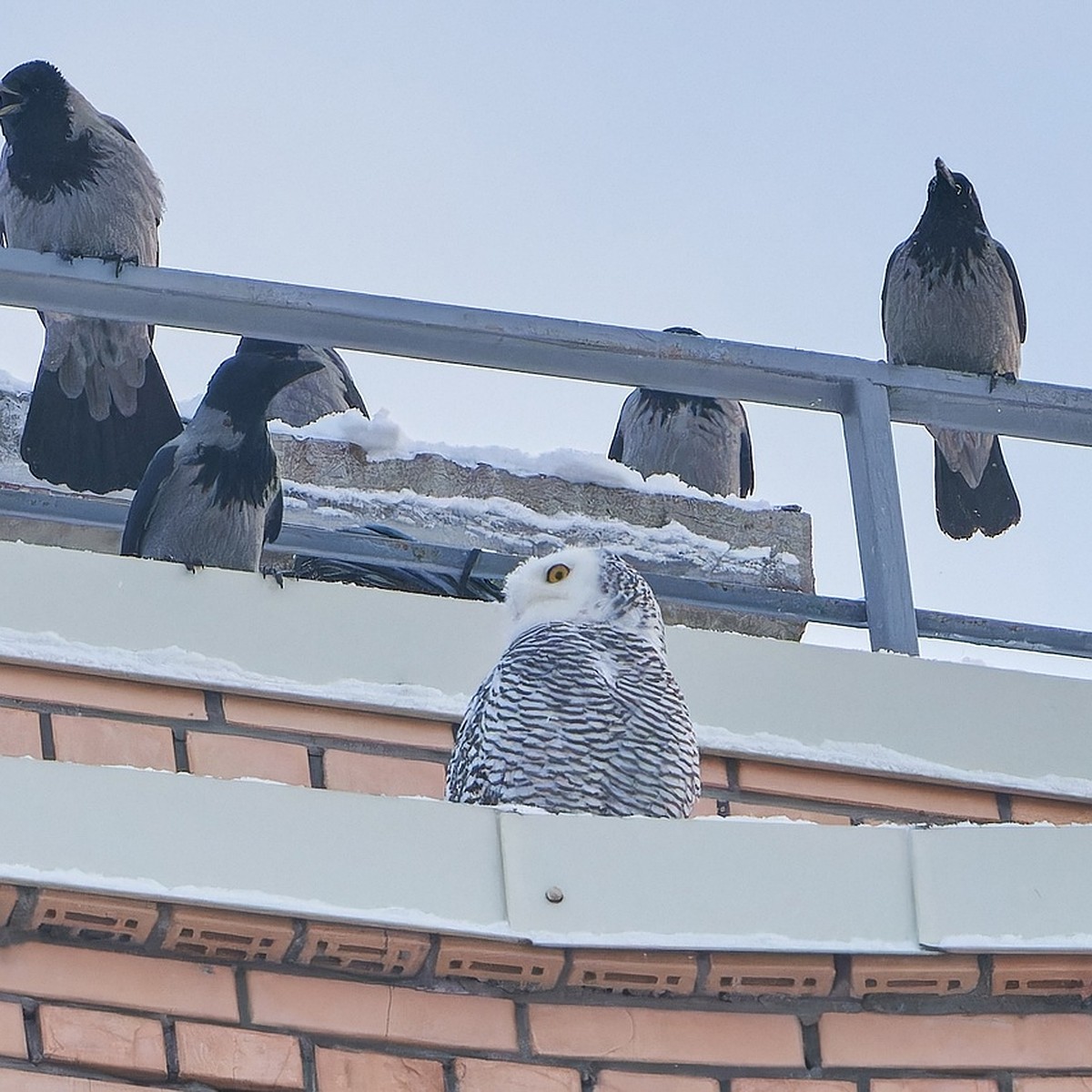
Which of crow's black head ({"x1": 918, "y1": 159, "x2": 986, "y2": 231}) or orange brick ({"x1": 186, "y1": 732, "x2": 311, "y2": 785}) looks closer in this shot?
orange brick ({"x1": 186, "y1": 732, "x2": 311, "y2": 785})

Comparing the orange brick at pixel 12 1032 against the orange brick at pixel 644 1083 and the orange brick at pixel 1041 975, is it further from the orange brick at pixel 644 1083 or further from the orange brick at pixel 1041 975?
the orange brick at pixel 1041 975

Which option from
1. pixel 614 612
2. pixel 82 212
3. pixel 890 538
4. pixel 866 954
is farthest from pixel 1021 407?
pixel 82 212

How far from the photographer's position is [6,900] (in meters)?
2.23

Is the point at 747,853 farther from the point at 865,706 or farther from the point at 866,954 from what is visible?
the point at 865,706

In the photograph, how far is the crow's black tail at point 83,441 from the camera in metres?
5.04

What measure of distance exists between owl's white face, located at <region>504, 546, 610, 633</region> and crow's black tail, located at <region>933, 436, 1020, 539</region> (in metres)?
3.58

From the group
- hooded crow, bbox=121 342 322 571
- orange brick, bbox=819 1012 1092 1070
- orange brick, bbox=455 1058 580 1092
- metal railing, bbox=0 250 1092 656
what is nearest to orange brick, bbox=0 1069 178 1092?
orange brick, bbox=455 1058 580 1092

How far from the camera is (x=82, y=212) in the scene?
5715mm

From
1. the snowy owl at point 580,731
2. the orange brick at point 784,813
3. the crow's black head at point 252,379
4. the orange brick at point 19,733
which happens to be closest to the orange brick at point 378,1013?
the snowy owl at point 580,731

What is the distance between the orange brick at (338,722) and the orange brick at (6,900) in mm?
898

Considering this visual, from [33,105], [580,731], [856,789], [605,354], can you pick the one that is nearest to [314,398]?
[33,105]

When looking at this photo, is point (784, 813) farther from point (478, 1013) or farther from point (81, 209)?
point (81, 209)

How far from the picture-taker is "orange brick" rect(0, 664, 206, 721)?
3.07m

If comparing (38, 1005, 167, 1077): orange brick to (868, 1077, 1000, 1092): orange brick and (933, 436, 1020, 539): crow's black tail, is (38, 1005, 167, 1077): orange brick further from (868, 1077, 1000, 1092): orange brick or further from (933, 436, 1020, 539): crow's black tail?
(933, 436, 1020, 539): crow's black tail
